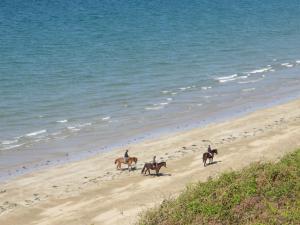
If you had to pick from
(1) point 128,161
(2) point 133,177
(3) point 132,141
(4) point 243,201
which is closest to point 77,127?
(3) point 132,141

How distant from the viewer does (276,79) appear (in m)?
44.6

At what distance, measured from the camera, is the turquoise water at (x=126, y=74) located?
32625mm

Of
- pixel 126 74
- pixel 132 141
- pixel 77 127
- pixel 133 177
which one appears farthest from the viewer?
pixel 126 74

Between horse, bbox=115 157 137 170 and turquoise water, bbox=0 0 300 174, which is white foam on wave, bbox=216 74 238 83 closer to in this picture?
turquoise water, bbox=0 0 300 174

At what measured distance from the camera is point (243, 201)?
616 inches

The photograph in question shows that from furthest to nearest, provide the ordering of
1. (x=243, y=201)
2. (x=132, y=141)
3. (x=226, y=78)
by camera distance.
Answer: (x=226, y=78) → (x=132, y=141) → (x=243, y=201)

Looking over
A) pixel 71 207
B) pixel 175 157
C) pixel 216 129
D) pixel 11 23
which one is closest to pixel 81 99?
pixel 216 129

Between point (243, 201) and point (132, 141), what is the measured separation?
48.8 ft

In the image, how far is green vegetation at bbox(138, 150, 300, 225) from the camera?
15.0 m

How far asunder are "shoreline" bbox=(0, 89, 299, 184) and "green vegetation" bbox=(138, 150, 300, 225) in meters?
11.1

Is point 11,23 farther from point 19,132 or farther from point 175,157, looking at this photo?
point 175,157

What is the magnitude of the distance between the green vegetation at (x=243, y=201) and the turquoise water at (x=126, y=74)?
1319 cm

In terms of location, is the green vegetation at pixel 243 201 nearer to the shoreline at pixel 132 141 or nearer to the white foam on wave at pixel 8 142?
the shoreline at pixel 132 141

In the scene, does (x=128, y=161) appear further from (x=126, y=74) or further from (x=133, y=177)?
(x=126, y=74)
